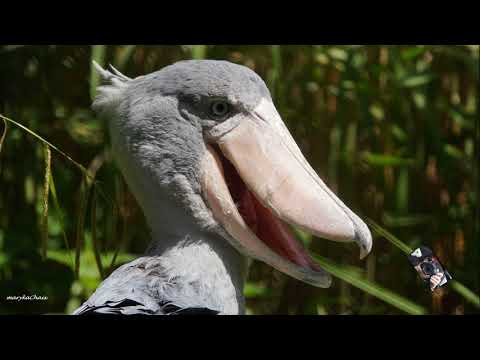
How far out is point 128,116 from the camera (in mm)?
1259

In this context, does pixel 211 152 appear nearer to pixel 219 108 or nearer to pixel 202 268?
pixel 219 108

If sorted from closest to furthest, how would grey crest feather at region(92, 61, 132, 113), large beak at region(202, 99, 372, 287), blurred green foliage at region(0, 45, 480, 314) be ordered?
large beak at region(202, 99, 372, 287) < grey crest feather at region(92, 61, 132, 113) < blurred green foliage at region(0, 45, 480, 314)

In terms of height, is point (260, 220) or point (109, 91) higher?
point (109, 91)

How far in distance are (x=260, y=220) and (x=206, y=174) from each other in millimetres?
130

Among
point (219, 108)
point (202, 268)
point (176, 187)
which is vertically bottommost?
point (202, 268)

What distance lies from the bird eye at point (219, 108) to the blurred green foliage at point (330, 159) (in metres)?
0.78

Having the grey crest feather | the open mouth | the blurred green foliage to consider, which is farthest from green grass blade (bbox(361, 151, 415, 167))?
the grey crest feather

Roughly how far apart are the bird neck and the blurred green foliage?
2.55ft

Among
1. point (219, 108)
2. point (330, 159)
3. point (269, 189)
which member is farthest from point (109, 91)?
point (330, 159)

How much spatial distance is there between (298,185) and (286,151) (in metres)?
0.06

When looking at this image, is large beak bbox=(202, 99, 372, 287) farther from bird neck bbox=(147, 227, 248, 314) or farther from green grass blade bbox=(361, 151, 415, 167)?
green grass blade bbox=(361, 151, 415, 167)

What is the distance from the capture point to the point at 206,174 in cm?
124

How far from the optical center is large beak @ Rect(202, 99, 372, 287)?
1.19m

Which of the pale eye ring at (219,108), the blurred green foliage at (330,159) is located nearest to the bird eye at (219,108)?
the pale eye ring at (219,108)
